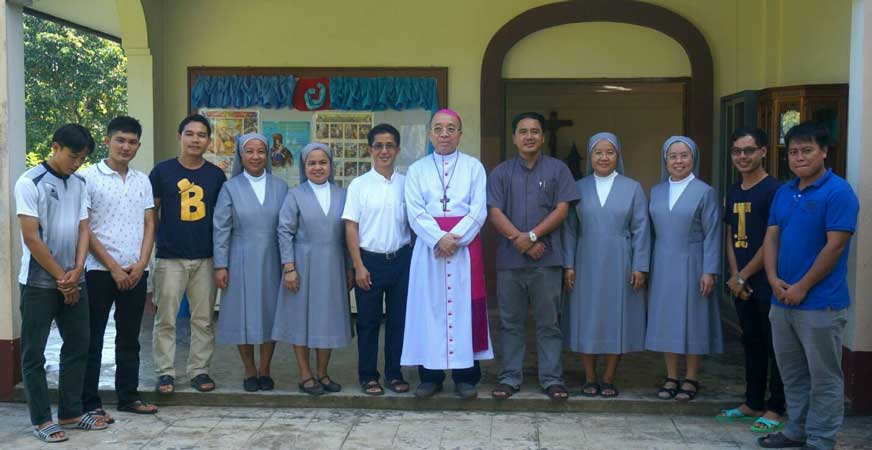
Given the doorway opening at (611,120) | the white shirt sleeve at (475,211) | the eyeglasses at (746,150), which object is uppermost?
the doorway opening at (611,120)

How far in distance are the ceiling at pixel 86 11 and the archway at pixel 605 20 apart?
3639 mm

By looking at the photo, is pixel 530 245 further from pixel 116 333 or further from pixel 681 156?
pixel 116 333

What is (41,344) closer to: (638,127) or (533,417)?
(533,417)

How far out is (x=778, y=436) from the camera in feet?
16.3

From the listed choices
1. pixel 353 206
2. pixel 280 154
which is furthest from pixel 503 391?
pixel 280 154

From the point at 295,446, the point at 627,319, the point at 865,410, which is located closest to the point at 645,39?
the point at 627,319

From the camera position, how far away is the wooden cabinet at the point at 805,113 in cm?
682

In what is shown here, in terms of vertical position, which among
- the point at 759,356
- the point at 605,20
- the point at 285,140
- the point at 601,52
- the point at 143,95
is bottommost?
the point at 759,356

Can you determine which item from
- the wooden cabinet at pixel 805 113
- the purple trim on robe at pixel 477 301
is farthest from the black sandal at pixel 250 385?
the wooden cabinet at pixel 805 113

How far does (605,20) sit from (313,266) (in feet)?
13.1

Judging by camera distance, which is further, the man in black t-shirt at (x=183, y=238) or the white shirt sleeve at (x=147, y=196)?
the man in black t-shirt at (x=183, y=238)

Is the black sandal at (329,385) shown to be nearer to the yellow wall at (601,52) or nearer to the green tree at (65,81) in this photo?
the yellow wall at (601,52)

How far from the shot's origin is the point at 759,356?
212 inches

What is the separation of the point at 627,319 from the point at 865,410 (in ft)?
4.85
